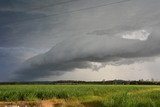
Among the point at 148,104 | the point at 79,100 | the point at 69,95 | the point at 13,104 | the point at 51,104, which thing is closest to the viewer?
the point at 148,104

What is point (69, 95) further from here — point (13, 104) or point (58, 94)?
point (13, 104)

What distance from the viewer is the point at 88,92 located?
48469mm

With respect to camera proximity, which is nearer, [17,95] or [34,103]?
[34,103]

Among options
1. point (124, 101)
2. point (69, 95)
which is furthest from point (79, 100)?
point (124, 101)

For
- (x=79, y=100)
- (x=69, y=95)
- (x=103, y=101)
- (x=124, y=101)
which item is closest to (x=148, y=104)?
(x=124, y=101)

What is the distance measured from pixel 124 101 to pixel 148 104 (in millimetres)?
2064

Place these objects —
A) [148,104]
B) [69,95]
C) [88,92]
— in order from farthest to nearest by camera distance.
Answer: [88,92]
[69,95]
[148,104]

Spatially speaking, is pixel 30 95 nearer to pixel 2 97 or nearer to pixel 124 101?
pixel 2 97

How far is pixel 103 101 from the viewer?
37625 millimetres

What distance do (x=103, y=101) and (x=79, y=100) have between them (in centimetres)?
479

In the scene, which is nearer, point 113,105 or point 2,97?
point 113,105

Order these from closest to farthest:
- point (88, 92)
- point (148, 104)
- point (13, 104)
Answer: point (148, 104) < point (13, 104) < point (88, 92)

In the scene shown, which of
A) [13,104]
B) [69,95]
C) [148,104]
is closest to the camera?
[148,104]

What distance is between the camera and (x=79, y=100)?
137ft
